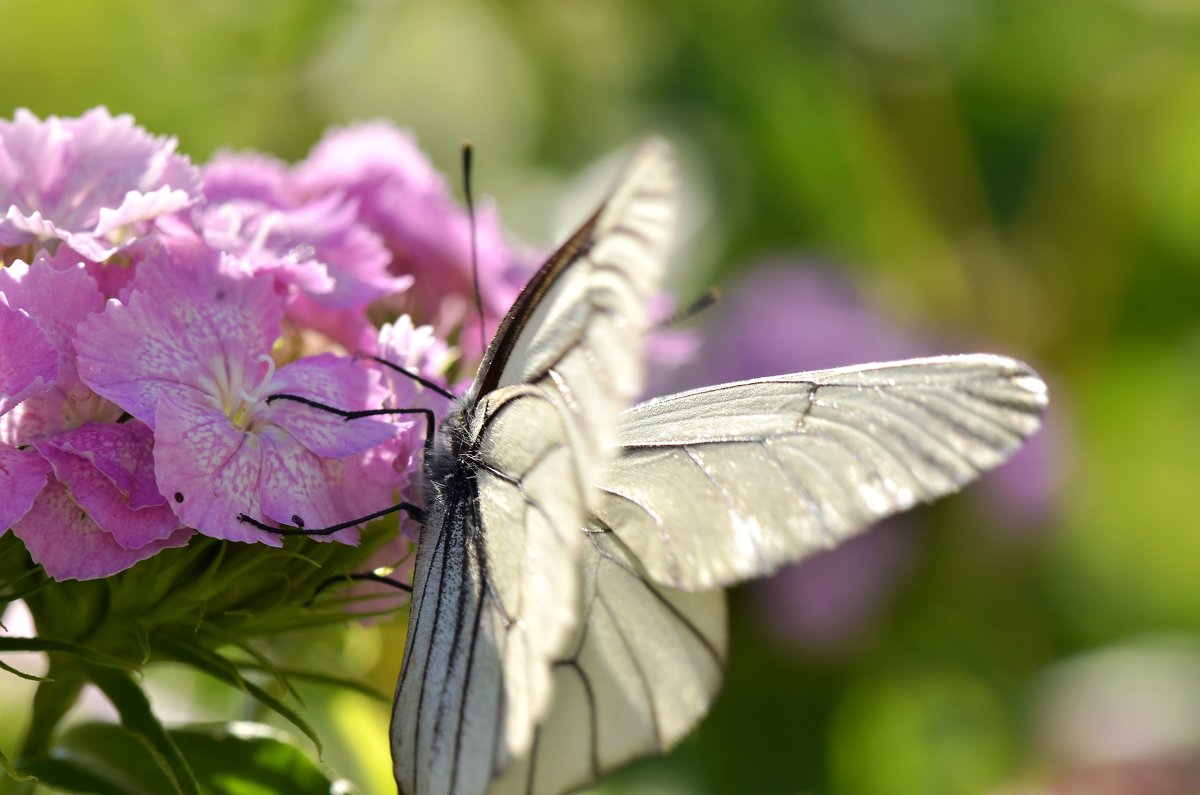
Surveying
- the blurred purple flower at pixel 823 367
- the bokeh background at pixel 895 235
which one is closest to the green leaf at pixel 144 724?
the bokeh background at pixel 895 235

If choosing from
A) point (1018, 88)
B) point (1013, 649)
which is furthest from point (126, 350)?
point (1018, 88)

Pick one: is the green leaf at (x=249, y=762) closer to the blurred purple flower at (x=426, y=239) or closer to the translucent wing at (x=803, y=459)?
the translucent wing at (x=803, y=459)

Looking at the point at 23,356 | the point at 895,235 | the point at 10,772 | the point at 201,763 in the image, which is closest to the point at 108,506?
the point at 23,356

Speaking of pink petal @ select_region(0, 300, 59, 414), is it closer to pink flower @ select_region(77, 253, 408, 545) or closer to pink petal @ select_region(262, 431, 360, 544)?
pink flower @ select_region(77, 253, 408, 545)

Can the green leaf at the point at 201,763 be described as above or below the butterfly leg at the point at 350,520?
below

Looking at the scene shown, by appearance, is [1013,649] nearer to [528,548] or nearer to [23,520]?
[528,548]

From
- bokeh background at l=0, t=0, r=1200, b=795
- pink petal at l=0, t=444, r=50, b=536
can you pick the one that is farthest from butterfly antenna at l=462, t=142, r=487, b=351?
bokeh background at l=0, t=0, r=1200, b=795

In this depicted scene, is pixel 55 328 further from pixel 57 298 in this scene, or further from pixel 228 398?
pixel 228 398

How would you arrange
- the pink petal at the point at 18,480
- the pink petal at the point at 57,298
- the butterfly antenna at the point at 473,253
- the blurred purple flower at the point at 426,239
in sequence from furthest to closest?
the blurred purple flower at the point at 426,239 < the butterfly antenna at the point at 473,253 < the pink petal at the point at 57,298 < the pink petal at the point at 18,480
